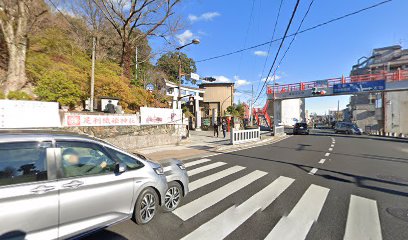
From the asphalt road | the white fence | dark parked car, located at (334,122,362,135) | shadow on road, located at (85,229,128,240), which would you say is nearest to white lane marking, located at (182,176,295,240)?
the asphalt road

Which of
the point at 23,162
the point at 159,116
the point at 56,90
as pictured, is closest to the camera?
the point at 23,162

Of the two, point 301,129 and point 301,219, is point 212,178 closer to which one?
point 301,219

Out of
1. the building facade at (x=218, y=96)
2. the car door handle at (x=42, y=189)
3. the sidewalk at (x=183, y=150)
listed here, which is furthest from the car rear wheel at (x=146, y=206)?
the building facade at (x=218, y=96)

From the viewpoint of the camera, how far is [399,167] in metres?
8.96

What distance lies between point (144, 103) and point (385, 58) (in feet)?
221

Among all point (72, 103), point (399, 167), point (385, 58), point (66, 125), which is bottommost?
point (399, 167)

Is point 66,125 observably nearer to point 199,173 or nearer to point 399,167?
point 199,173

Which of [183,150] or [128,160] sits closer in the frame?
[128,160]

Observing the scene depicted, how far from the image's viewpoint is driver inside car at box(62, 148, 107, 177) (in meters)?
3.15

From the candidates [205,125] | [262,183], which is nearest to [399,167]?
[262,183]

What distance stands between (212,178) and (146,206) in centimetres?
323

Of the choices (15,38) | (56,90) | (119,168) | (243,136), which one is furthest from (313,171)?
(15,38)

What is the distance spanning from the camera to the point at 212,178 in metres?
7.00

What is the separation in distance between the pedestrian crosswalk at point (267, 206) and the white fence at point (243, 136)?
9.03 m
